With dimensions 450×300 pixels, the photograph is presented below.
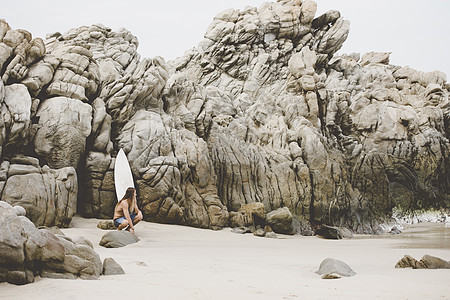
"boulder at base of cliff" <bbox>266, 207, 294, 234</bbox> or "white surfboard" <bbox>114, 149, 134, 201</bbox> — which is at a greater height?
"white surfboard" <bbox>114, 149, 134, 201</bbox>

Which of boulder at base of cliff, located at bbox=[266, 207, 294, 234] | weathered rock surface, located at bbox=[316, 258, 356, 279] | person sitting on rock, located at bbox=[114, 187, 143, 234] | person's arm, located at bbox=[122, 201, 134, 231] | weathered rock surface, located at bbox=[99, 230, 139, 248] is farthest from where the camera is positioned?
boulder at base of cliff, located at bbox=[266, 207, 294, 234]

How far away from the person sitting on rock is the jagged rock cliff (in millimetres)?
1350

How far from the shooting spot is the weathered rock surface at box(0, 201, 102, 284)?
3369 millimetres

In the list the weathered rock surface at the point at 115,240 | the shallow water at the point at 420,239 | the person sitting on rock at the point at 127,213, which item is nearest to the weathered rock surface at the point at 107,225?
the person sitting on rock at the point at 127,213

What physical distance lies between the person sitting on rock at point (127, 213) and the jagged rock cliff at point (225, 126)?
1.35 metres

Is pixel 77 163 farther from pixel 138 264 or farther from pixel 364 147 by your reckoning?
pixel 364 147

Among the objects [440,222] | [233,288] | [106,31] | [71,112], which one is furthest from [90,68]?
[440,222]

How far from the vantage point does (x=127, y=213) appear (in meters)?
9.23

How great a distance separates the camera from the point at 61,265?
3.80 meters

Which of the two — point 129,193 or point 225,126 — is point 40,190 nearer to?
point 129,193

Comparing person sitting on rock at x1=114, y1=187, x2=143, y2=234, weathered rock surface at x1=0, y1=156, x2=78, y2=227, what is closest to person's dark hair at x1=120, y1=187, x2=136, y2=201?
person sitting on rock at x1=114, y1=187, x2=143, y2=234

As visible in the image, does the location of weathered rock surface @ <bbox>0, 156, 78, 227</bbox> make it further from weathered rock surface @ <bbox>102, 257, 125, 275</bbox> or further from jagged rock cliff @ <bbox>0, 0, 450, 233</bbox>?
weathered rock surface @ <bbox>102, 257, 125, 275</bbox>

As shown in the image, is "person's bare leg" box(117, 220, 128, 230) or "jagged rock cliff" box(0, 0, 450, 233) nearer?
"person's bare leg" box(117, 220, 128, 230)

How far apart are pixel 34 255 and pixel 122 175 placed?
7.45m
